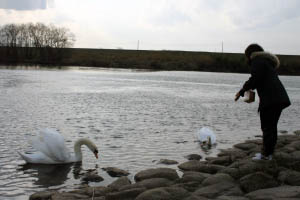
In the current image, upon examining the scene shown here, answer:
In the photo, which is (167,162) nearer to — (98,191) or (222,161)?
(222,161)

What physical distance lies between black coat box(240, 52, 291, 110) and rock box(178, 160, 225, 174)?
61.6 inches

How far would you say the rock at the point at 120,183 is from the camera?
22.4ft

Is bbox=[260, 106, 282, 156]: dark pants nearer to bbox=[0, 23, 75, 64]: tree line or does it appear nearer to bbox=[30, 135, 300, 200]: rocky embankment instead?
bbox=[30, 135, 300, 200]: rocky embankment

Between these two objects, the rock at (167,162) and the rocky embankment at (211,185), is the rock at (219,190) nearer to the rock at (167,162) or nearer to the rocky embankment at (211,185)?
the rocky embankment at (211,185)

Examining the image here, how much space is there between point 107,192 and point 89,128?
6.34 metres

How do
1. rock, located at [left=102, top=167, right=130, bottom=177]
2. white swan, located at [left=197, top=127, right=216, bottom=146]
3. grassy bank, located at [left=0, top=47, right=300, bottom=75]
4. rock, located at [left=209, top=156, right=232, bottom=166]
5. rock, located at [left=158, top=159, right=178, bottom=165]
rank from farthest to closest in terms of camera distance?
grassy bank, located at [left=0, top=47, right=300, bottom=75], white swan, located at [left=197, top=127, right=216, bottom=146], rock, located at [left=158, top=159, right=178, bottom=165], rock, located at [left=209, top=156, right=232, bottom=166], rock, located at [left=102, top=167, right=130, bottom=177]

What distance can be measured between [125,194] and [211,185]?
1.36m

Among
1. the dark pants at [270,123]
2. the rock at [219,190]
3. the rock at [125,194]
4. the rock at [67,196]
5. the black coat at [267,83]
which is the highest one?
Result: the black coat at [267,83]

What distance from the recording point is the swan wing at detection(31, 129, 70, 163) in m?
8.52

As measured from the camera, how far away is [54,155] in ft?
27.9

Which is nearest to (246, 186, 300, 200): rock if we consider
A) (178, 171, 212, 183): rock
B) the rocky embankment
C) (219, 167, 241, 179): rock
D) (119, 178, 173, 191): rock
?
the rocky embankment

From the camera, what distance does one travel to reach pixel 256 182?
612cm

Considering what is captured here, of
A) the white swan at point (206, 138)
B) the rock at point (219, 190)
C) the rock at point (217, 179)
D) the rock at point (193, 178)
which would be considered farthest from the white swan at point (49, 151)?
the white swan at point (206, 138)

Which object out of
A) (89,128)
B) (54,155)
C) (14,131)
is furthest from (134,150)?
(14,131)
